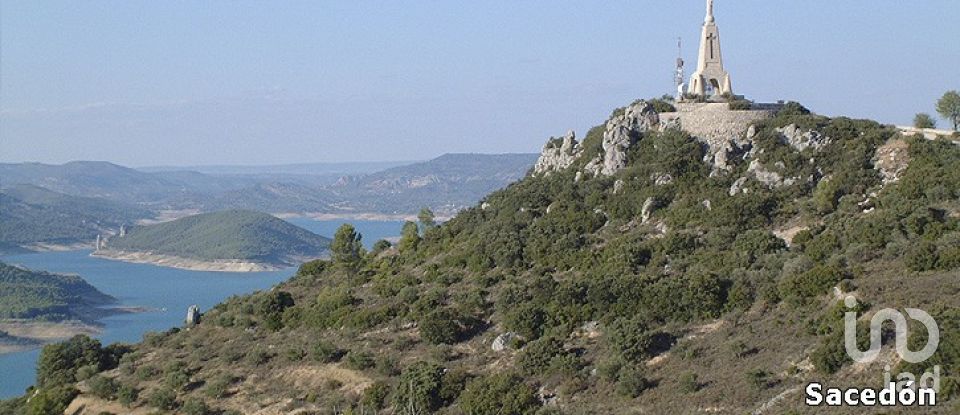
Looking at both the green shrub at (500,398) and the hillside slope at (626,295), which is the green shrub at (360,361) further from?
the green shrub at (500,398)

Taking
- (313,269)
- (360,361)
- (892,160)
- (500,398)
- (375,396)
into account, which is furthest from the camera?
(313,269)

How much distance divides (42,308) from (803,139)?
116 m

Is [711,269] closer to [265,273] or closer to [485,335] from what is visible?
[485,335]

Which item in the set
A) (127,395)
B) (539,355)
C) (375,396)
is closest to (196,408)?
(127,395)

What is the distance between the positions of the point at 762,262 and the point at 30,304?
123 meters

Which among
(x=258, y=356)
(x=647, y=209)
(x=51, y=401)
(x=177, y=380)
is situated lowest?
(x=51, y=401)

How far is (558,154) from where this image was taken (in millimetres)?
57312

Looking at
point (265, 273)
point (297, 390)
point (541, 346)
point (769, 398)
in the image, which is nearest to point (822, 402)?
point (769, 398)

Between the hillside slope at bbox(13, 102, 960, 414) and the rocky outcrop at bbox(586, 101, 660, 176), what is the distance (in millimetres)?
111

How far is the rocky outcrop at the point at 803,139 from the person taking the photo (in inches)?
1844

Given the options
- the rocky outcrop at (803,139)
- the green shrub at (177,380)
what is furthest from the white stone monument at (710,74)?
the green shrub at (177,380)

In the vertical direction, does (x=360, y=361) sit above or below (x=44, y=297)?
above

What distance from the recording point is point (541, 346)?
112 feet

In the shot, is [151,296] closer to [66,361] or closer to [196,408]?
[66,361]
